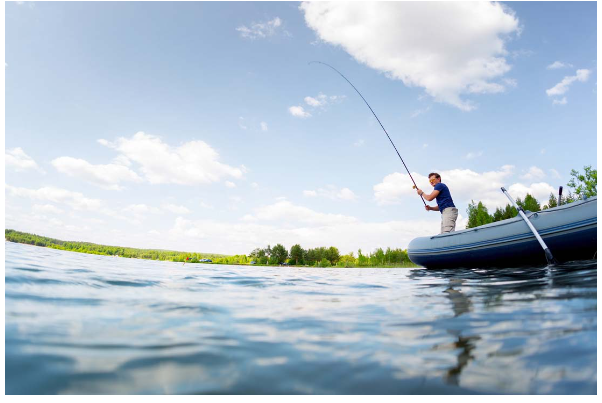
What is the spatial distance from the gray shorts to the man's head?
33.5 inches

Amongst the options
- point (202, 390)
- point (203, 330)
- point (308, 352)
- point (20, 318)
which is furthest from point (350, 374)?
point (20, 318)

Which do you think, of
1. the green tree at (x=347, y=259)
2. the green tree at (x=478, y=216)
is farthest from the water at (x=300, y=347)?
the green tree at (x=347, y=259)

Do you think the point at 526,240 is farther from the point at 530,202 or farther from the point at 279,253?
the point at 279,253

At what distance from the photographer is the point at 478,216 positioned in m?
→ 46.0

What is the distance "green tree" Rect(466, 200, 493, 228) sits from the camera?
4584 centimetres

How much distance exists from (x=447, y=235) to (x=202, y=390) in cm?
875

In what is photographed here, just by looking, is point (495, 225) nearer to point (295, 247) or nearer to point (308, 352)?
point (308, 352)

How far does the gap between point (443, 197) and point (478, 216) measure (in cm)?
4290

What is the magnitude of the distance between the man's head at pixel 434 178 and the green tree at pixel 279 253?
193 feet

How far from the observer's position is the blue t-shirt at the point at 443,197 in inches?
355

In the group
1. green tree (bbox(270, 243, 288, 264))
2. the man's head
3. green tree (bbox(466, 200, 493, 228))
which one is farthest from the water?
green tree (bbox(270, 243, 288, 264))

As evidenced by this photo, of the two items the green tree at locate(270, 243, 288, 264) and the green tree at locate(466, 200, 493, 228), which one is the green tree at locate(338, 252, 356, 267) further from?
the green tree at locate(466, 200, 493, 228)

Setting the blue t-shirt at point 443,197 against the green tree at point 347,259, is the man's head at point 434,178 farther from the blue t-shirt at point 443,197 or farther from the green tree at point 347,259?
the green tree at point 347,259

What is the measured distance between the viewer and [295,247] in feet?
219
